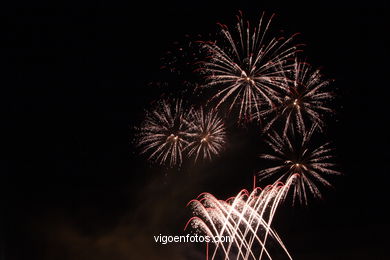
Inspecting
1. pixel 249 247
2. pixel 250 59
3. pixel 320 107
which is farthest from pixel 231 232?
pixel 250 59

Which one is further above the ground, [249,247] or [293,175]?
[293,175]

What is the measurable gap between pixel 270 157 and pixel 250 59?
3875 millimetres

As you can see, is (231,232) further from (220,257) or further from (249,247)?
(220,257)

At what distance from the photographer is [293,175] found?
1395 cm

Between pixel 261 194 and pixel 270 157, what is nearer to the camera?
pixel 270 157

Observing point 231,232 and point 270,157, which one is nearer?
point 270,157

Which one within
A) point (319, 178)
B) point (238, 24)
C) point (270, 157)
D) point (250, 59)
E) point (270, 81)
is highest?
point (238, 24)

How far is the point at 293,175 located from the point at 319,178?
1.15 m

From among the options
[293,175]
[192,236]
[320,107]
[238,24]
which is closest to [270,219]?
[293,175]

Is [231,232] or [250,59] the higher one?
[250,59]

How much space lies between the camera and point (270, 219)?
14.1 metres

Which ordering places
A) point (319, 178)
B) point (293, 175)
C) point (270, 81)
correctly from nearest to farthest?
point (270, 81)
point (319, 178)
point (293, 175)

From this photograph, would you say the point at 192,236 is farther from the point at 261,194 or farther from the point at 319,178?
the point at 319,178

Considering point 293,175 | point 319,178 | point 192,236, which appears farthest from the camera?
point 192,236
